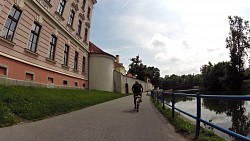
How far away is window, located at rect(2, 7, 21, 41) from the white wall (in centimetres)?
1796

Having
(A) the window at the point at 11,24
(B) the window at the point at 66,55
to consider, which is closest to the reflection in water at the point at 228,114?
(A) the window at the point at 11,24

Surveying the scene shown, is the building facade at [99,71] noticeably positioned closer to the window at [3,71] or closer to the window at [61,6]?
the window at [61,6]

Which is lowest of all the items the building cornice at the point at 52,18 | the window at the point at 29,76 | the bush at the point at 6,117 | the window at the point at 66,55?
the bush at the point at 6,117

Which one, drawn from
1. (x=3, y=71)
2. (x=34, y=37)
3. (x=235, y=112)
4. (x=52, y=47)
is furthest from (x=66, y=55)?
(x=235, y=112)

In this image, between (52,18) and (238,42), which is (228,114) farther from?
(238,42)

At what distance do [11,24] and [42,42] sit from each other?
147 inches

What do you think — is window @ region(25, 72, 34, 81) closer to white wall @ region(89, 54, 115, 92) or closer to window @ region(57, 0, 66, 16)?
window @ region(57, 0, 66, 16)

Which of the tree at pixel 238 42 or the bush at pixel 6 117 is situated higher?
the tree at pixel 238 42

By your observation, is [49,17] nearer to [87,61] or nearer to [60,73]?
[60,73]

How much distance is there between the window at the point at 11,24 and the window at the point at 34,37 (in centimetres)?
205

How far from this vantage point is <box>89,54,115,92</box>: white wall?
31.0 m

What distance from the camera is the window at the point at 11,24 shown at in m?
12.2

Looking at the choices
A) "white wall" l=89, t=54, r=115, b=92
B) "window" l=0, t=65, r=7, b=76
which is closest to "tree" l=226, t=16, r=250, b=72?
"white wall" l=89, t=54, r=115, b=92

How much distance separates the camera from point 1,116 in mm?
6434
